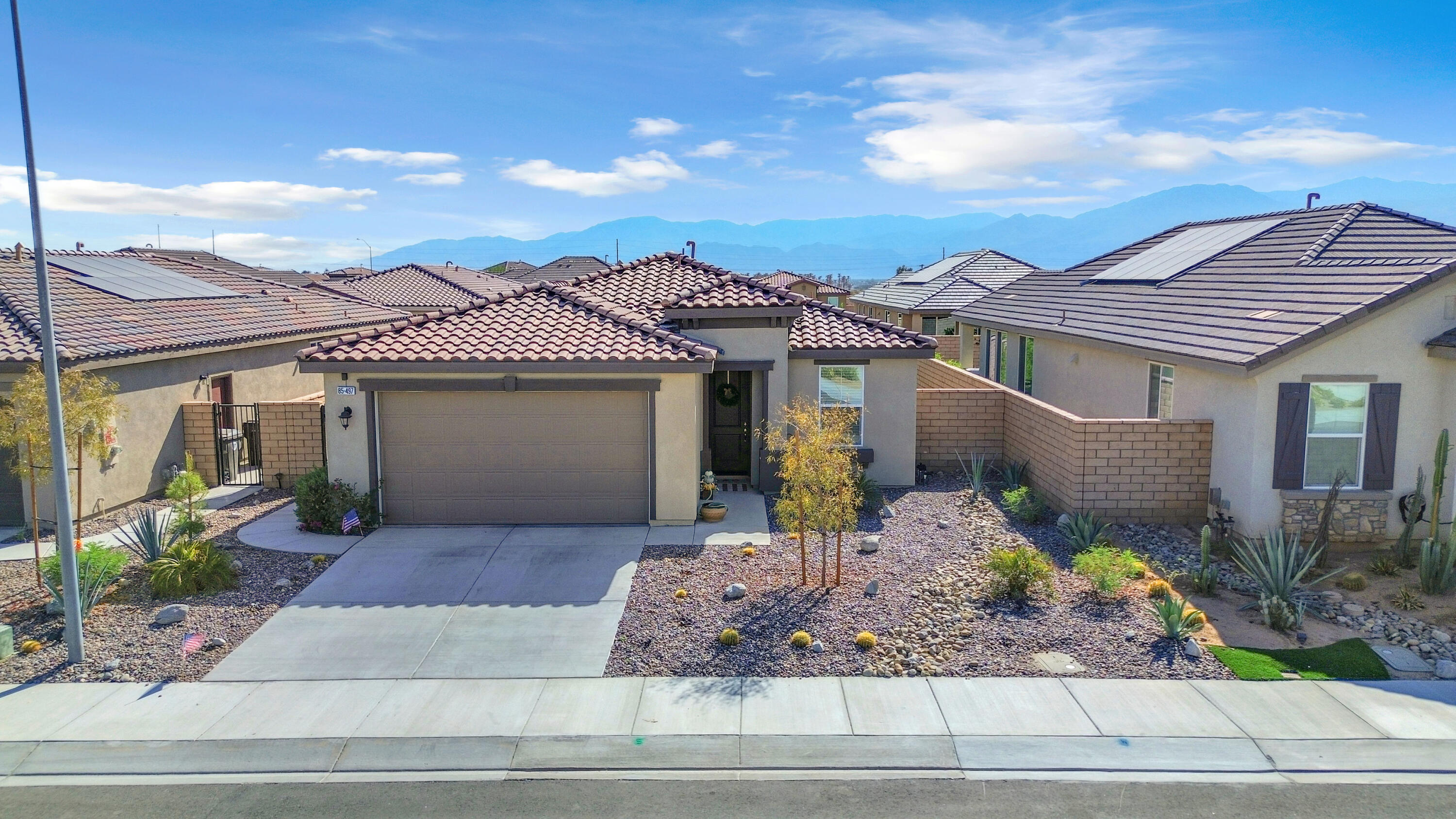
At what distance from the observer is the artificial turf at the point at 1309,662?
8938mm

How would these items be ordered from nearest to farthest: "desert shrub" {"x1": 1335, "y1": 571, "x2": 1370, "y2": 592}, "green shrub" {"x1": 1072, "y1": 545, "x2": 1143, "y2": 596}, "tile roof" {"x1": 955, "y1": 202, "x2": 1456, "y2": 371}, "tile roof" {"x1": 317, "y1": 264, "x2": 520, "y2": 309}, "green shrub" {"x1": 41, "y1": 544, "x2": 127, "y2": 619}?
"green shrub" {"x1": 41, "y1": 544, "x2": 127, "y2": 619} < "green shrub" {"x1": 1072, "y1": 545, "x2": 1143, "y2": 596} < "desert shrub" {"x1": 1335, "y1": 571, "x2": 1370, "y2": 592} < "tile roof" {"x1": 955, "y1": 202, "x2": 1456, "y2": 371} < "tile roof" {"x1": 317, "y1": 264, "x2": 520, "y2": 309}

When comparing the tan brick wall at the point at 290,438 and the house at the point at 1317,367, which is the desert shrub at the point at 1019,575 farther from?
the tan brick wall at the point at 290,438

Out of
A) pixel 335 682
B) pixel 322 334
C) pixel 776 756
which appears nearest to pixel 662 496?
pixel 335 682

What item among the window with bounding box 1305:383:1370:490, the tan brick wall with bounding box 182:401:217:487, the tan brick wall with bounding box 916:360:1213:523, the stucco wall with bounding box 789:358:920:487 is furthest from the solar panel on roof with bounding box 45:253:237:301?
the window with bounding box 1305:383:1370:490

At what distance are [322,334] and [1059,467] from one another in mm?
17524

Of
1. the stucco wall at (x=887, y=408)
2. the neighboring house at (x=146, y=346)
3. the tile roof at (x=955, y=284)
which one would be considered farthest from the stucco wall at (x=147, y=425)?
the tile roof at (x=955, y=284)

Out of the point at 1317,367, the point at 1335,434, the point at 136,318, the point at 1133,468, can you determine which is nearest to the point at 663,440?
the point at 1133,468

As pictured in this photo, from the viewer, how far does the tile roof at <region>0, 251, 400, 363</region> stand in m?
14.6

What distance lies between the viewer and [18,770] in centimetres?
746

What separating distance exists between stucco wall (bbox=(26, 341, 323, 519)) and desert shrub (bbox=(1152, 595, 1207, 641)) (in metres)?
14.6

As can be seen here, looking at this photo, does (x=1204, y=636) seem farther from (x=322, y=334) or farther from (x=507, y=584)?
(x=322, y=334)

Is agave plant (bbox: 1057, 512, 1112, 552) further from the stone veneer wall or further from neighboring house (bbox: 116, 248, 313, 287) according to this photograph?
neighboring house (bbox: 116, 248, 313, 287)

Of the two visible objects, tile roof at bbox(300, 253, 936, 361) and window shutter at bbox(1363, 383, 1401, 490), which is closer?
window shutter at bbox(1363, 383, 1401, 490)

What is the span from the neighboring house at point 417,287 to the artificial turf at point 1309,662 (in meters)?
25.3
